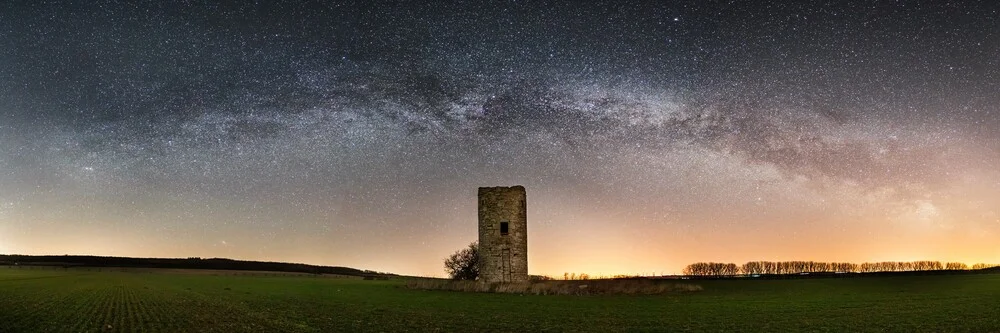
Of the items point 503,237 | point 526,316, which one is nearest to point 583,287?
point 503,237

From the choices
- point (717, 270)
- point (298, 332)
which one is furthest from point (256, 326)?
point (717, 270)

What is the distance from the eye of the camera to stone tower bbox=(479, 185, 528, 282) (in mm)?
45312

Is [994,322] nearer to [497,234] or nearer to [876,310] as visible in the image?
[876,310]

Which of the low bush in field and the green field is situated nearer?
the green field

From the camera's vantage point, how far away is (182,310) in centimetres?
2736

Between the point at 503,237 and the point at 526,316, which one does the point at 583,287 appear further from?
the point at 526,316

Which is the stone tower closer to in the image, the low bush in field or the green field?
the low bush in field

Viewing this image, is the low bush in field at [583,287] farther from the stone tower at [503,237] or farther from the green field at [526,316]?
the green field at [526,316]

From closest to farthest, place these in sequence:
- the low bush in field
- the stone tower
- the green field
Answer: the green field
the low bush in field
the stone tower

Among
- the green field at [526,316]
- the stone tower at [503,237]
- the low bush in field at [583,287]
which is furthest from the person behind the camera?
the stone tower at [503,237]

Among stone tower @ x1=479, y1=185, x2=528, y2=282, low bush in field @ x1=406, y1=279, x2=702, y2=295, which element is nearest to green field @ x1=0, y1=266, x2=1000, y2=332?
low bush in field @ x1=406, y1=279, x2=702, y2=295

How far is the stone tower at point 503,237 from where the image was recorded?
45.3 metres

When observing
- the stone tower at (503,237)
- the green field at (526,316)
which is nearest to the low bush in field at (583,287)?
the stone tower at (503,237)

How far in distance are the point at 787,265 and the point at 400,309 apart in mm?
89637
